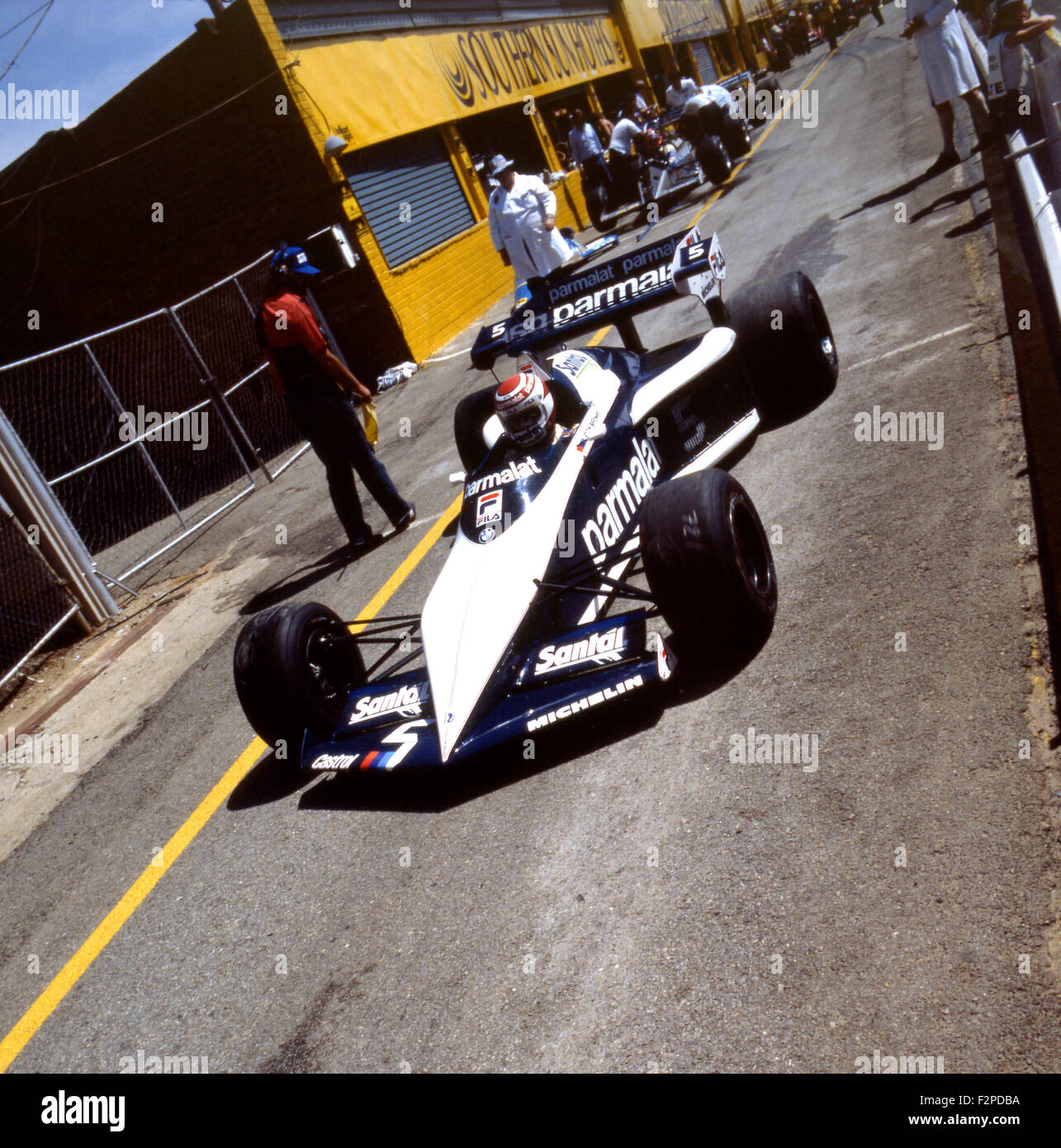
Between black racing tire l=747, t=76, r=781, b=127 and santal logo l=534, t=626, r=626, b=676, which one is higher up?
black racing tire l=747, t=76, r=781, b=127

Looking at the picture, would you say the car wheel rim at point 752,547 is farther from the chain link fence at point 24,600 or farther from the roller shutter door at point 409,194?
the roller shutter door at point 409,194

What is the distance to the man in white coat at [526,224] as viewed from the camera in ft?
37.2

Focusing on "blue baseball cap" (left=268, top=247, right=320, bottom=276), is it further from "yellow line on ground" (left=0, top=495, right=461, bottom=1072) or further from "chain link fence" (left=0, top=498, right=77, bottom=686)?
"chain link fence" (left=0, top=498, right=77, bottom=686)

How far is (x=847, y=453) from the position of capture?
5305mm

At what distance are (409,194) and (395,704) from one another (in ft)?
40.9

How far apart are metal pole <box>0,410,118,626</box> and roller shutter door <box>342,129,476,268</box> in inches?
271

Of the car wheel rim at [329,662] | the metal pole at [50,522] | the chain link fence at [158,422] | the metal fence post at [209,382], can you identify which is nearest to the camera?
the car wheel rim at [329,662]

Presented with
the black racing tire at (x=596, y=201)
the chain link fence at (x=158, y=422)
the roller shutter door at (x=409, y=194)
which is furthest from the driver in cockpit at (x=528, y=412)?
the black racing tire at (x=596, y=201)

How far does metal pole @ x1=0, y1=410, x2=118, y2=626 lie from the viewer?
811 centimetres

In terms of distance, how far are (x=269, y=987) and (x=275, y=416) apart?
37.6 feet

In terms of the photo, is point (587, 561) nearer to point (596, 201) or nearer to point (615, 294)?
point (615, 294)

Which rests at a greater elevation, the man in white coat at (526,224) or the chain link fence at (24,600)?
the man in white coat at (526,224)

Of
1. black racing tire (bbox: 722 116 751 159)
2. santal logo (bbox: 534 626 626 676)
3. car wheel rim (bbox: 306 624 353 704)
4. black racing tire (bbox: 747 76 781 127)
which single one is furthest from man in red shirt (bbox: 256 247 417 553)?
black racing tire (bbox: 747 76 781 127)
